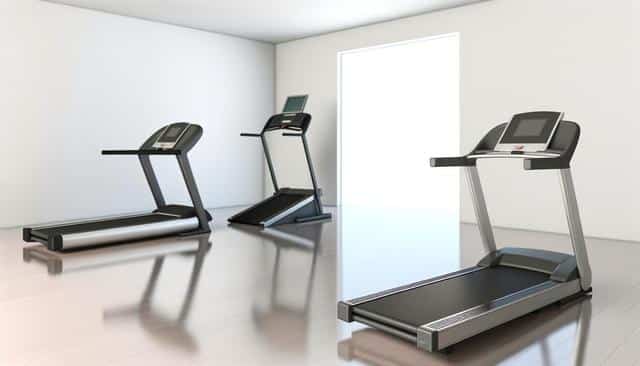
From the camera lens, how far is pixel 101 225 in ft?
16.0

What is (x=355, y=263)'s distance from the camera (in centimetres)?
400

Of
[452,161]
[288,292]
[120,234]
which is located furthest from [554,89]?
[120,234]

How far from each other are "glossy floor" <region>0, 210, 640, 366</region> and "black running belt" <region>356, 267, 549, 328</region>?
13cm

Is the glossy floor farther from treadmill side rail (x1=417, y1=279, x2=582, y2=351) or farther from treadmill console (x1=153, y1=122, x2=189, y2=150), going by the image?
treadmill console (x1=153, y1=122, x2=189, y2=150)

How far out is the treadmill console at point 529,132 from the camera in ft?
9.96

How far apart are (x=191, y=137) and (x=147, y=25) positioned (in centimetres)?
281

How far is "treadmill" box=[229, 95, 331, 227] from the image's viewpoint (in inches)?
235

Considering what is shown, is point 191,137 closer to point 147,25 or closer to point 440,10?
point 147,25

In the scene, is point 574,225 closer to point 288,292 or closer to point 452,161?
point 452,161

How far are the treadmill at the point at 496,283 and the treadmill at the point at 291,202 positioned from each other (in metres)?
2.97

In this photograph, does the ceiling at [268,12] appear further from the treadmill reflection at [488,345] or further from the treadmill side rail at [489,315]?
the treadmill reflection at [488,345]

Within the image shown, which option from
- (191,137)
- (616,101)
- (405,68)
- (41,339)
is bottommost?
(41,339)

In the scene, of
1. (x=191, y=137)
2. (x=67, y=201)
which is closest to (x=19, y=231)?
(x=67, y=201)

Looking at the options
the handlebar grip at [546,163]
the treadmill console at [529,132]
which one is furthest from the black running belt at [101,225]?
the handlebar grip at [546,163]
